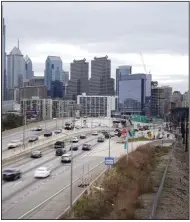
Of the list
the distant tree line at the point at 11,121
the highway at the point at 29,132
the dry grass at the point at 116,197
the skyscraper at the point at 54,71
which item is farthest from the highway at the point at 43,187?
the distant tree line at the point at 11,121

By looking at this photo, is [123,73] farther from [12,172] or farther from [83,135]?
[12,172]

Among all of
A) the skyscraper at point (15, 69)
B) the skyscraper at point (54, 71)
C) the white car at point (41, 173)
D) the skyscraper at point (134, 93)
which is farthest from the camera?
the skyscraper at point (134, 93)

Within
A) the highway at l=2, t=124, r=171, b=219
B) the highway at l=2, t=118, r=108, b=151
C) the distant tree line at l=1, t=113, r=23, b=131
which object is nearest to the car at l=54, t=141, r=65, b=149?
the highway at l=2, t=124, r=171, b=219

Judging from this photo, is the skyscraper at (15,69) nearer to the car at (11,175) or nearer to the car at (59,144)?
the car at (59,144)

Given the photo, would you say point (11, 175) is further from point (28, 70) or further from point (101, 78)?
point (101, 78)

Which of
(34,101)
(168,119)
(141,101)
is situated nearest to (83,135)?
(34,101)

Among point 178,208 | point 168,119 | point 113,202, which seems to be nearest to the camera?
point 113,202

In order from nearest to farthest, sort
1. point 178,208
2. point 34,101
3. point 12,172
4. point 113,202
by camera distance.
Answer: point 113,202, point 178,208, point 12,172, point 34,101

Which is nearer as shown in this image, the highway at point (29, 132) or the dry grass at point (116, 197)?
the dry grass at point (116, 197)
